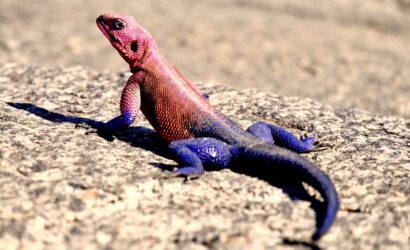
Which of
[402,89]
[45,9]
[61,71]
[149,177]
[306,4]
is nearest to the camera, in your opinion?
[149,177]

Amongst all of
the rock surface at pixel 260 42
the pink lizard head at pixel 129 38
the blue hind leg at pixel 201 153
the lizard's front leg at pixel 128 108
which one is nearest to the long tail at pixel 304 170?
the blue hind leg at pixel 201 153

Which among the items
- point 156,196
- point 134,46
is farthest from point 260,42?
point 156,196

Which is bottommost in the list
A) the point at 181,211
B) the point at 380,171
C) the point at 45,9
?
the point at 45,9

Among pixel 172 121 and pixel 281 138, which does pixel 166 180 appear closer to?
pixel 172 121

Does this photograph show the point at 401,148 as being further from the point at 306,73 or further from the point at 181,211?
the point at 306,73

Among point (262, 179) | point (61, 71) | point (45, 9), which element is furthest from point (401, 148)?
point (45, 9)

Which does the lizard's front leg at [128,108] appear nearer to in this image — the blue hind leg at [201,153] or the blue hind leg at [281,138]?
the blue hind leg at [201,153]
